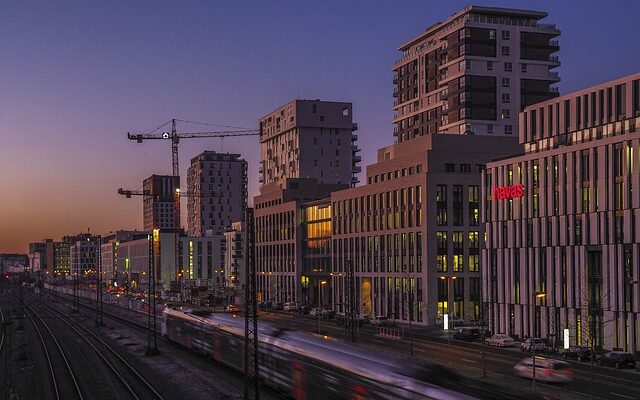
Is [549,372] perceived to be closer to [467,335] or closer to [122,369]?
[467,335]

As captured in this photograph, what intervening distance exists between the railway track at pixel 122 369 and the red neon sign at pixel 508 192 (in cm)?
Answer: 4525

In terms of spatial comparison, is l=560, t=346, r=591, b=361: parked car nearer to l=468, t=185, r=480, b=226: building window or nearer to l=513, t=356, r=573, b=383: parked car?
l=513, t=356, r=573, b=383: parked car

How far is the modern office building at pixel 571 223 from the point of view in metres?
69.6

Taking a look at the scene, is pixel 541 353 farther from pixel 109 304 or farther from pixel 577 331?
pixel 109 304

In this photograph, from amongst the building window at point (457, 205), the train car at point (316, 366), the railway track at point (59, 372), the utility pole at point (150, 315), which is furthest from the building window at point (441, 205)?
the train car at point (316, 366)

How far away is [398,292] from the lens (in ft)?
363

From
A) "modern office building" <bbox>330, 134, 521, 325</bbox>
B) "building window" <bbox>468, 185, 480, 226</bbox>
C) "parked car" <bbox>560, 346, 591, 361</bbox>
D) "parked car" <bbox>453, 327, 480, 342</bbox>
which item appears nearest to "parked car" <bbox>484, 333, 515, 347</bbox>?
"parked car" <bbox>453, 327, 480, 342</bbox>

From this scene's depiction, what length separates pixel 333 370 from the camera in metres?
33.9

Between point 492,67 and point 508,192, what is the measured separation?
66355 mm

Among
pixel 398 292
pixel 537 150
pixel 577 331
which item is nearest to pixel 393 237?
pixel 398 292

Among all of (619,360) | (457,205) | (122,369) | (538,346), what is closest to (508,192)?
(457,205)

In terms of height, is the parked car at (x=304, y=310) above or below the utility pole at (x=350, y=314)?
below

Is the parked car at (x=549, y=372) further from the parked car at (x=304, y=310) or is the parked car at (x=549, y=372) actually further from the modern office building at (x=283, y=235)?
the modern office building at (x=283, y=235)

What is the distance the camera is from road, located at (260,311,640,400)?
4903 centimetres
